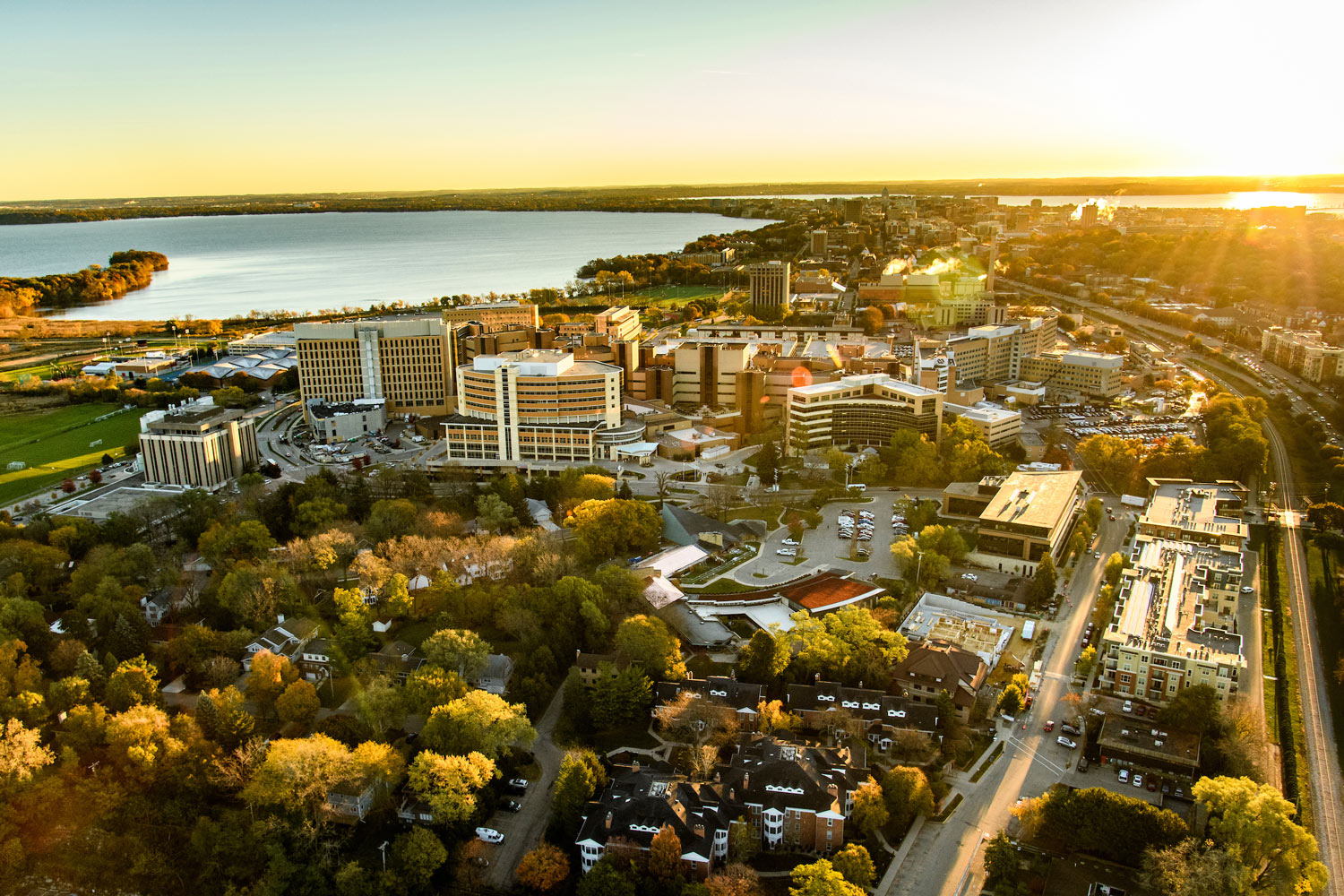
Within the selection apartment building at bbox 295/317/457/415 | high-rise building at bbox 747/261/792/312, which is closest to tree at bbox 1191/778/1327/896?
apartment building at bbox 295/317/457/415

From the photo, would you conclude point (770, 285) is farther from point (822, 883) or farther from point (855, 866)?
point (822, 883)

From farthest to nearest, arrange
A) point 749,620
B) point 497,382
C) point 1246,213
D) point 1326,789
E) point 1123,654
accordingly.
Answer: point 1246,213
point 497,382
point 749,620
point 1123,654
point 1326,789

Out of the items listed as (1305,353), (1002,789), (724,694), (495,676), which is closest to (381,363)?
(495,676)

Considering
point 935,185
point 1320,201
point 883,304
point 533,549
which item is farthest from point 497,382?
point 935,185

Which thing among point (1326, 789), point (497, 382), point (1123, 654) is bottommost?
point (1326, 789)

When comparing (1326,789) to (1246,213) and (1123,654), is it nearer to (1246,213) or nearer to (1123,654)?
(1123,654)

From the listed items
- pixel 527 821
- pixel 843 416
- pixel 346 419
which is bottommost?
pixel 527 821

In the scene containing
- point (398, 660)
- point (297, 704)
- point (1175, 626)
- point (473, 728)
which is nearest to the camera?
point (473, 728)

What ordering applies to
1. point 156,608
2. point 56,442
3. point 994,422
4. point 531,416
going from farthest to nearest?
point 56,442, point 994,422, point 531,416, point 156,608
